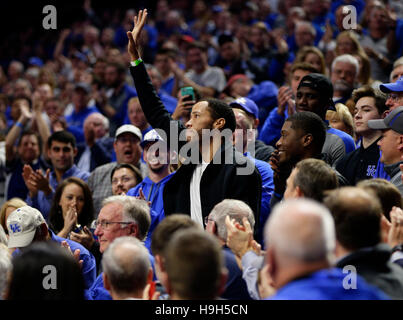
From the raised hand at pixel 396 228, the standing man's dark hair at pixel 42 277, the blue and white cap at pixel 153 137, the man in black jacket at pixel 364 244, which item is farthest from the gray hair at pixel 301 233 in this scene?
the blue and white cap at pixel 153 137

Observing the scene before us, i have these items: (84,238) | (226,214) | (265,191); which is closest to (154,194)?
(84,238)

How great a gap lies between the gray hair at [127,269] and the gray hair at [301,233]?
860 mm

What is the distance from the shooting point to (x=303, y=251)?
2066 mm

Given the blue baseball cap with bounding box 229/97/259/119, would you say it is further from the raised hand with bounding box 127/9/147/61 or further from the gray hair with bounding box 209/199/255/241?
the gray hair with bounding box 209/199/255/241

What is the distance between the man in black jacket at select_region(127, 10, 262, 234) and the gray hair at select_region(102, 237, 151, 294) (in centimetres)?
124

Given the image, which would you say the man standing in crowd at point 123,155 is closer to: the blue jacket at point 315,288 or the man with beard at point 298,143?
the man with beard at point 298,143

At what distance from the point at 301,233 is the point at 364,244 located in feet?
2.17

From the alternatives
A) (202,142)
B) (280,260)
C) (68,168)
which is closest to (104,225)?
(202,142)

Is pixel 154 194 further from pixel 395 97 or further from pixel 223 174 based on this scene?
pixel 395 97

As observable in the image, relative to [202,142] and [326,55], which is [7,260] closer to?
[202,142]

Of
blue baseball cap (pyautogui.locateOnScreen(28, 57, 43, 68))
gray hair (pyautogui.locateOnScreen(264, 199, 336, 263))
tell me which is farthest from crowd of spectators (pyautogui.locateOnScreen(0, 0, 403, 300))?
blue baseball cap (pyautogui.locateOnScreen(28, 57, 43, 68))

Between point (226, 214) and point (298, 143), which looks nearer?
point (226, 214)

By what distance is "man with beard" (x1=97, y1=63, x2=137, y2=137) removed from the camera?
27.0 feet
